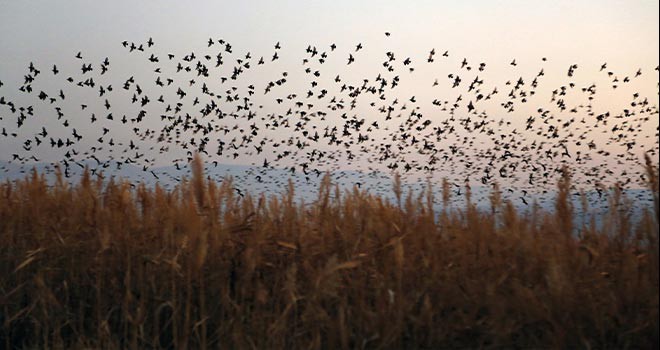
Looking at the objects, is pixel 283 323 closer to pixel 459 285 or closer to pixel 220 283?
pixel 220 283

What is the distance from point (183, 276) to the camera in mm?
3586

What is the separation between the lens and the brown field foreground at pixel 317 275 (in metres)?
3.14

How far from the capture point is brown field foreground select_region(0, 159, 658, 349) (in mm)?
3139

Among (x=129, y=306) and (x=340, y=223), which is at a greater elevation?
(x=340, y=223)

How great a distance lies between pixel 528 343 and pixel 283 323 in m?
1.29

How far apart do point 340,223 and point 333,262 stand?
1381 mm

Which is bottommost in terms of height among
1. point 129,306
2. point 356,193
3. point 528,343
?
point 528,343

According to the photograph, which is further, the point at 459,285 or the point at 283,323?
the point at 459,285

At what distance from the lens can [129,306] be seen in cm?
368

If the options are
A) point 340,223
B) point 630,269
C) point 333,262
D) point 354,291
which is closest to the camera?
point 333,262

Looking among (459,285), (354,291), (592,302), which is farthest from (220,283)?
(592,302)

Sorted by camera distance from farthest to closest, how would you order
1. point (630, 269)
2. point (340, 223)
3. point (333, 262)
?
point (340, 223), point (630, 269), point (333, 262)

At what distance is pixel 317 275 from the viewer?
3551 mm

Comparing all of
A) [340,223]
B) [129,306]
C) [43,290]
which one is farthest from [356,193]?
[43,290]
